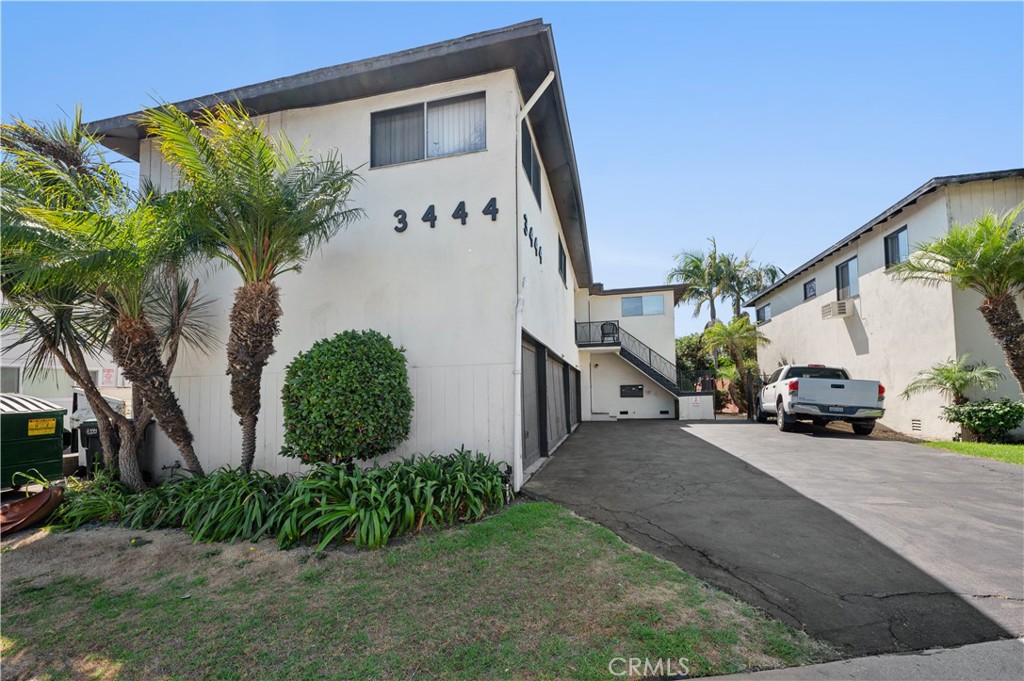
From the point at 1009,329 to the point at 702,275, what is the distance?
1719cm

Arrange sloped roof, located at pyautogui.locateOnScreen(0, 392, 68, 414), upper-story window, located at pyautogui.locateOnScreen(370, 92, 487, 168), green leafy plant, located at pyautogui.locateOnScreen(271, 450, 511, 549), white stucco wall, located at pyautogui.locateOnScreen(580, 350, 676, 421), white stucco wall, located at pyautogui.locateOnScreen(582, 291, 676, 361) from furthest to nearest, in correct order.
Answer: white stucco wall, located at pyautogui.locateOnScreen(582, 291, 676, 361)
white stucco wall, located at pyautogui.locateOnScreen(580, 350, 676, 421)
upper-story window, located at pyautogui.locateOnScreen(370, 92, 487, 168)
sloped roof, located at pyautogui.locateOnScreen(0, 392, 68, 414)
green leafy plant, located at pyautogui.locateOnScreen(271, 450, 511, 549)

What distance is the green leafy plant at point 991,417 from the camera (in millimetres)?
9539

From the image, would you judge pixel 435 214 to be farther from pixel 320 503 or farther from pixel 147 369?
pixel 147 369

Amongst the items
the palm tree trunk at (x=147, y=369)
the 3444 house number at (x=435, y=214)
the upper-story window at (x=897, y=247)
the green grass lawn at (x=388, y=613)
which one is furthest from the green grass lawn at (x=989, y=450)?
the palm tree trunk at (x=147, y=369)

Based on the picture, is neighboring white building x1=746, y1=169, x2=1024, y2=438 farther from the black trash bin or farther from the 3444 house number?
the black trash bin

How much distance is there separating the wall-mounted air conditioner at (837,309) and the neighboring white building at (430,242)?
1208 centimetres

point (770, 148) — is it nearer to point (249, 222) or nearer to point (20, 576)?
point (249, 222)

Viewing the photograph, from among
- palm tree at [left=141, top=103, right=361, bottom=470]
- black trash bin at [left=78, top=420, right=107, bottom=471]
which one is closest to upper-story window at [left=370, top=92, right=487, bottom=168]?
palm tree at [left=141, top=103, right=361, bottom=470]

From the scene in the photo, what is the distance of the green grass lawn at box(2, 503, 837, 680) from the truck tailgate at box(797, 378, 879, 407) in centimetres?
964

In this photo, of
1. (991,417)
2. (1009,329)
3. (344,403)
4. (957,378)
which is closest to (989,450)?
(991,417)

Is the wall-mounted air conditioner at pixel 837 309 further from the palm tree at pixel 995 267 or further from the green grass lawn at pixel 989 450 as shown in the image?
the green grass lawn at pixel 989 450

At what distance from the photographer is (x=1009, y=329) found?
938cm

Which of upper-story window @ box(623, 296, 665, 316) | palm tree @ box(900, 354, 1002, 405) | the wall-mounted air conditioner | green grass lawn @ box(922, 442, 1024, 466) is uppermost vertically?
upper-story window @ box(623, 296, 665, 316)

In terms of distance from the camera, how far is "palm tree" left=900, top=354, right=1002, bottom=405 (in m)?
9.86
